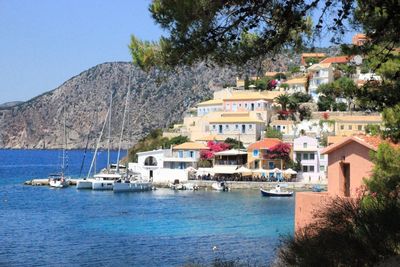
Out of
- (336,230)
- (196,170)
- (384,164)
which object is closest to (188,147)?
(196,170)

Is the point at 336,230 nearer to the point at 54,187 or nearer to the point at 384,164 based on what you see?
the point at 384,164

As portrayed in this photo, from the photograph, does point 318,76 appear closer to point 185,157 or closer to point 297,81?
point 297,81

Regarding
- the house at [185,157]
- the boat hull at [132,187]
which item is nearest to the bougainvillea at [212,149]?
the house at [185,157]

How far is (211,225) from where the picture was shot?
32406 millimetres

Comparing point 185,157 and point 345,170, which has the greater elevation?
point 185,157

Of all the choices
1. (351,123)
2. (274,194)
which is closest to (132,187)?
(274,194)

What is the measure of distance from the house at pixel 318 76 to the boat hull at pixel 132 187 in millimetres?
25373

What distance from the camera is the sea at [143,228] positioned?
23.1 metres

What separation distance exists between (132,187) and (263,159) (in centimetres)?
1257

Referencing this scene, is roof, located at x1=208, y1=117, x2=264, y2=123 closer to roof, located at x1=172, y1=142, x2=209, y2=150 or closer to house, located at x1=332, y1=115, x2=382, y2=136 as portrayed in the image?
roof, located at x1=172, y1=142, x2=209, y2=150

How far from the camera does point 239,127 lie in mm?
67562

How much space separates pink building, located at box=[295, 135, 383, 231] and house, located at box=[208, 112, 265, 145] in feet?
162

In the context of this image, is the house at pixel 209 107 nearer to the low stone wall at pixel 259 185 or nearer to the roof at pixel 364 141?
the low stone wall at pixel 259 185

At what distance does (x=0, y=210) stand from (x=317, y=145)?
28867 millimetres
